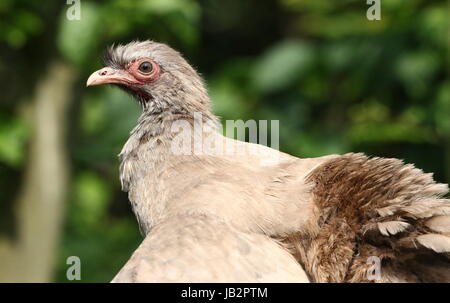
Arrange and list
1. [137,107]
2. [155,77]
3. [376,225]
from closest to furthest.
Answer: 1. [376,225]
2. [155,77]
3. [137,107]

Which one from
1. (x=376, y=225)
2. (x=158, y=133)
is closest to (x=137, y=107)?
(x=158, y=133)

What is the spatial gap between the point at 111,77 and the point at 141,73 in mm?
264

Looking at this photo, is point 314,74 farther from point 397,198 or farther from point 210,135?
point 397,198

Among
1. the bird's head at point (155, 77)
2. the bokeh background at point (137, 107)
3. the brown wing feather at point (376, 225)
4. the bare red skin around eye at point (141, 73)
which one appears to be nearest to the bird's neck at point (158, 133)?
the bird's head at point (155, 77)

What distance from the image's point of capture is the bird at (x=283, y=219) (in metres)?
4.47

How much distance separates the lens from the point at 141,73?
6230 millimetres

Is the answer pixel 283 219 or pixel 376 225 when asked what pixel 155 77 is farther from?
pixel 376 225

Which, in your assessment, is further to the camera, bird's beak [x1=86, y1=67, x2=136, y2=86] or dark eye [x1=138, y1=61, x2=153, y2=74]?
bird's beak [x1=86, y1=67, x2=136, y2=86]

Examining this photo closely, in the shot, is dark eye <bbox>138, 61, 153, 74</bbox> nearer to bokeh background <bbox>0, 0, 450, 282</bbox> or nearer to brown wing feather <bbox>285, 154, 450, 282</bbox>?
brown wing feather <bbox>285, 154, 450, 282</bbox>

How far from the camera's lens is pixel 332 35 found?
38.5 feet

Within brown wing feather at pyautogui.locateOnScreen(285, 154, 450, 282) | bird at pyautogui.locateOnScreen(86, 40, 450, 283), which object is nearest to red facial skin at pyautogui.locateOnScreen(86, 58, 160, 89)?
bird at pyautogui.locateOnScreen(86, 40, 450, 283)

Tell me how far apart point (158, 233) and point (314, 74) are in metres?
7.51

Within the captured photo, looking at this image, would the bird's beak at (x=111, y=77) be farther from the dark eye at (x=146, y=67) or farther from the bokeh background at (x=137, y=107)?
the bokeh background at (x=137, y=107)

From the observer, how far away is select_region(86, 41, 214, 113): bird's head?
604cm
